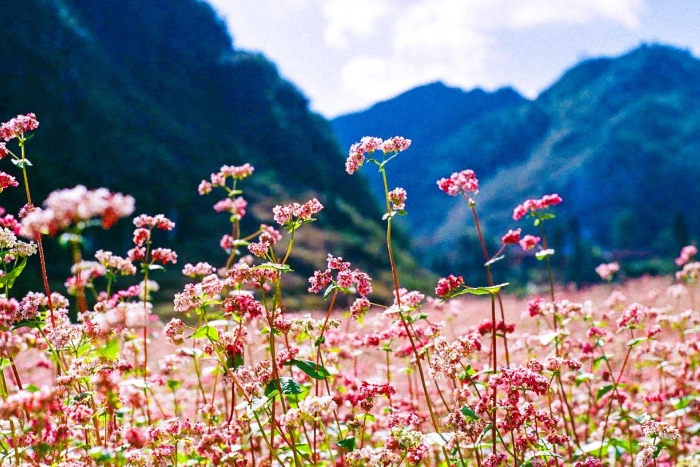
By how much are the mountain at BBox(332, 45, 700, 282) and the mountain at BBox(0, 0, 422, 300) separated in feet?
107

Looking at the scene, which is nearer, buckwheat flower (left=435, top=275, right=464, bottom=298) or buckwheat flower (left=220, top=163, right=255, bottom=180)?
buckwheat flower (left=435, top=275, right=464, bottom=298)

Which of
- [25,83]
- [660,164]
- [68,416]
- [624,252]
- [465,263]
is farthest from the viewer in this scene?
[660,164]

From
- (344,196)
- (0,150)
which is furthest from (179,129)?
(0,150)

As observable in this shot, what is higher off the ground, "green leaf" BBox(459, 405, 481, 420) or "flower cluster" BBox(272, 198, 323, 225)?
"flower cluster" BBox(272, 198, 323, 225)

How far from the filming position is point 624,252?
85.4 m

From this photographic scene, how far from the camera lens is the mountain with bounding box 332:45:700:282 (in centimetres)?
11225

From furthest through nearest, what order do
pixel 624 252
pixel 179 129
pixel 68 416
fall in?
1. pixel 624 252
2. pixel 179 129
3. pixel 68 416

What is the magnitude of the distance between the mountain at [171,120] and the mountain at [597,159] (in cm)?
3257

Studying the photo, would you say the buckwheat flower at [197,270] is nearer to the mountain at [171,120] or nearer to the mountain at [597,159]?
the mountain at [171,120]

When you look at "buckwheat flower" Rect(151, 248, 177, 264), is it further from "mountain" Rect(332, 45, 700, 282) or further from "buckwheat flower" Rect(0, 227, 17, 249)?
"mountain" Rect(332, 45, 700, 282)

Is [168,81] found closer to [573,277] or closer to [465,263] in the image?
[465,263]

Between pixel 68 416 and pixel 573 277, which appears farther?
pixel 573 277

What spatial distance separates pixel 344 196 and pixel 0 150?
58.9 m

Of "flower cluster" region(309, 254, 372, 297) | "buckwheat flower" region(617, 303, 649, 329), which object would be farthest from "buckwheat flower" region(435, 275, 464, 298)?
"buckwheat flower" region(617, 303, 649, 329)
